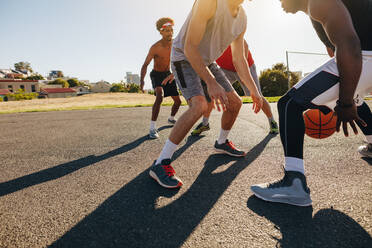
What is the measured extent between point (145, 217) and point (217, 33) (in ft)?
6.29

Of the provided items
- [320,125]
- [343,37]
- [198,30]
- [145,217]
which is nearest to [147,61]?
[198,30]

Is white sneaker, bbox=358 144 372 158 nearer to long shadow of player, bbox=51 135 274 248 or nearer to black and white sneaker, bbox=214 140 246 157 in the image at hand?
black and white sneaker, bbox=214 140 246 157

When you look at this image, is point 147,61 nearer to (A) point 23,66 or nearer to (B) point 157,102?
(B) point 157,102

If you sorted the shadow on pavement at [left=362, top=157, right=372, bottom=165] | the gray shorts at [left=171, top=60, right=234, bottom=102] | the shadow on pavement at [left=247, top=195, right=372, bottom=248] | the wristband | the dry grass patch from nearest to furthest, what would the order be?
the shadow on pavement at [left=247, top=195, right=372, bottom=248] → the wristband → the gray shorts at [left=171, top=60, right=234, bottom=102] → the shadow on pavement at [left=362, top=157, right=372, bottom=165] → the dry grass patch

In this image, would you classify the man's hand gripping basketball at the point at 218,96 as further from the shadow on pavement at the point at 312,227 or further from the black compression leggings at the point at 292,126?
the shadow on pavement at the point at 312,227

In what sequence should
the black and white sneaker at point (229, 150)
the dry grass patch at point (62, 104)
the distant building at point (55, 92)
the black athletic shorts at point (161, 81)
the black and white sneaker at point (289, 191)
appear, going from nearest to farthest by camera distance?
the black and white sneaker at point (289, 191) → the black and white sneaker at point (229, 150) → the black athletic shorts at point (161, 81) → the dry grass patch at point (62, 104) → the distant building at point (55, 92)

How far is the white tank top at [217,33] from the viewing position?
2.15 meters

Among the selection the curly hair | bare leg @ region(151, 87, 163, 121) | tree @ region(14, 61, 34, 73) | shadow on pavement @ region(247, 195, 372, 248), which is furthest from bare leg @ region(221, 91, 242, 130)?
tree @ region(14, 61, 34, 73)

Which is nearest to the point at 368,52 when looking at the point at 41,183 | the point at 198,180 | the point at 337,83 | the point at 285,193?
the point at 337,83

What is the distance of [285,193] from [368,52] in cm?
118

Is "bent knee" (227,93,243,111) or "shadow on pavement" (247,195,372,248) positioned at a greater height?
"bent knee" (227,93,243,111)

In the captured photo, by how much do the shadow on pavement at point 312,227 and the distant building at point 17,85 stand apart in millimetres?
94020

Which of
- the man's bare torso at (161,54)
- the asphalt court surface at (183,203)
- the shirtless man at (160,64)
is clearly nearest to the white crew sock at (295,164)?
the asphalt court surface at (183,203)

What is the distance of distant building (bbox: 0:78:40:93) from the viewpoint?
7181 cm
